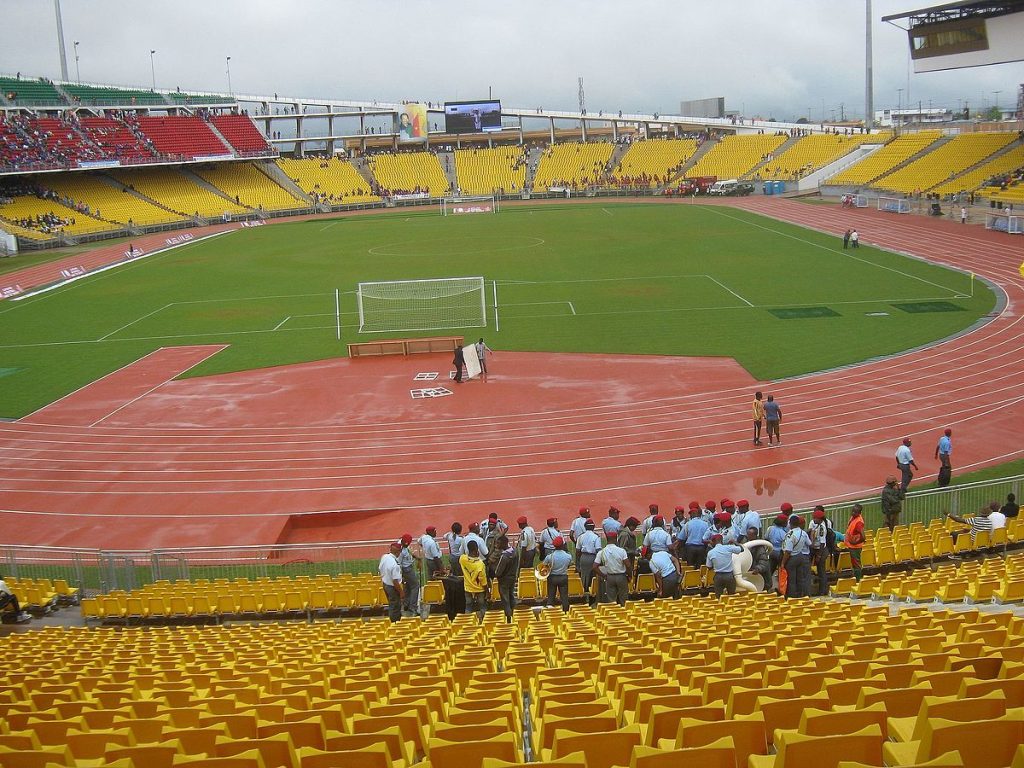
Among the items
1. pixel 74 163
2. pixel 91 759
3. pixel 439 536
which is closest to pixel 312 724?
pixel 91 759

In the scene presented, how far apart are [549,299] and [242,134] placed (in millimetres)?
67530

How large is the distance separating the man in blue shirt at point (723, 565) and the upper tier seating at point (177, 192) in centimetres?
7911

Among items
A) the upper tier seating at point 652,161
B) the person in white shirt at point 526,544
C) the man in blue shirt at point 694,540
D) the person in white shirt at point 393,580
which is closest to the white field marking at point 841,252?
the upper tier seating at point 652,161

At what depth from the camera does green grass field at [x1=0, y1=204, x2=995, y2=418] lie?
32.5 metres

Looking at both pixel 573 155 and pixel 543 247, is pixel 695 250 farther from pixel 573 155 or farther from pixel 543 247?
pixel 573 155

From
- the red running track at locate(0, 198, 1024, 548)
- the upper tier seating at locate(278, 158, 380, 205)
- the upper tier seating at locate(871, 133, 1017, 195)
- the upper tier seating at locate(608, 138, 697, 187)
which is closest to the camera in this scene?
the red running track at locate(0, 198, 1024, 548)

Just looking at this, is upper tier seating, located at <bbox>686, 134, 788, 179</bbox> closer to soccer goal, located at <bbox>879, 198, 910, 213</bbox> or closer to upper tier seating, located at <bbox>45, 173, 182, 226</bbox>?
soccer goal, located at <bbox>879, 198, 910, 213</bbox>

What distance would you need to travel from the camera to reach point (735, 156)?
99.2 meters

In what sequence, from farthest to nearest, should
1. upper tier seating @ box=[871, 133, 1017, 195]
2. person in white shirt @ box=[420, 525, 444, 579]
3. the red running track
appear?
upper tier seating @ box=[871, 133, 1017, 195]
the red running track
person in white shirt @ box=[420, 525, 444, 579]

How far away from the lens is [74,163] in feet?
255

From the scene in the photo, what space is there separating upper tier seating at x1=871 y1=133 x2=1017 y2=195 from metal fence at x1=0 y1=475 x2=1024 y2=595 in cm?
5863

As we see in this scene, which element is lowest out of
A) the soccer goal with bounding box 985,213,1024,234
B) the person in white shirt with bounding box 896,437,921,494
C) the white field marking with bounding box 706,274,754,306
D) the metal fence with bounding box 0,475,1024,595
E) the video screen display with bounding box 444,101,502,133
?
the metal fence with bounding box 0,475,1024,595

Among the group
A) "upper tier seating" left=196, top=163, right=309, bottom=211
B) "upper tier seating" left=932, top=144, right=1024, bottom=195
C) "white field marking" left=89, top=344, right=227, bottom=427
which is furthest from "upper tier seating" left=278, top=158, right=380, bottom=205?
"white field marking" left=89, top=344, right=227, bottom=427

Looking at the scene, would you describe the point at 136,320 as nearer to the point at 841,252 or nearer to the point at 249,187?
the point at 841,252
